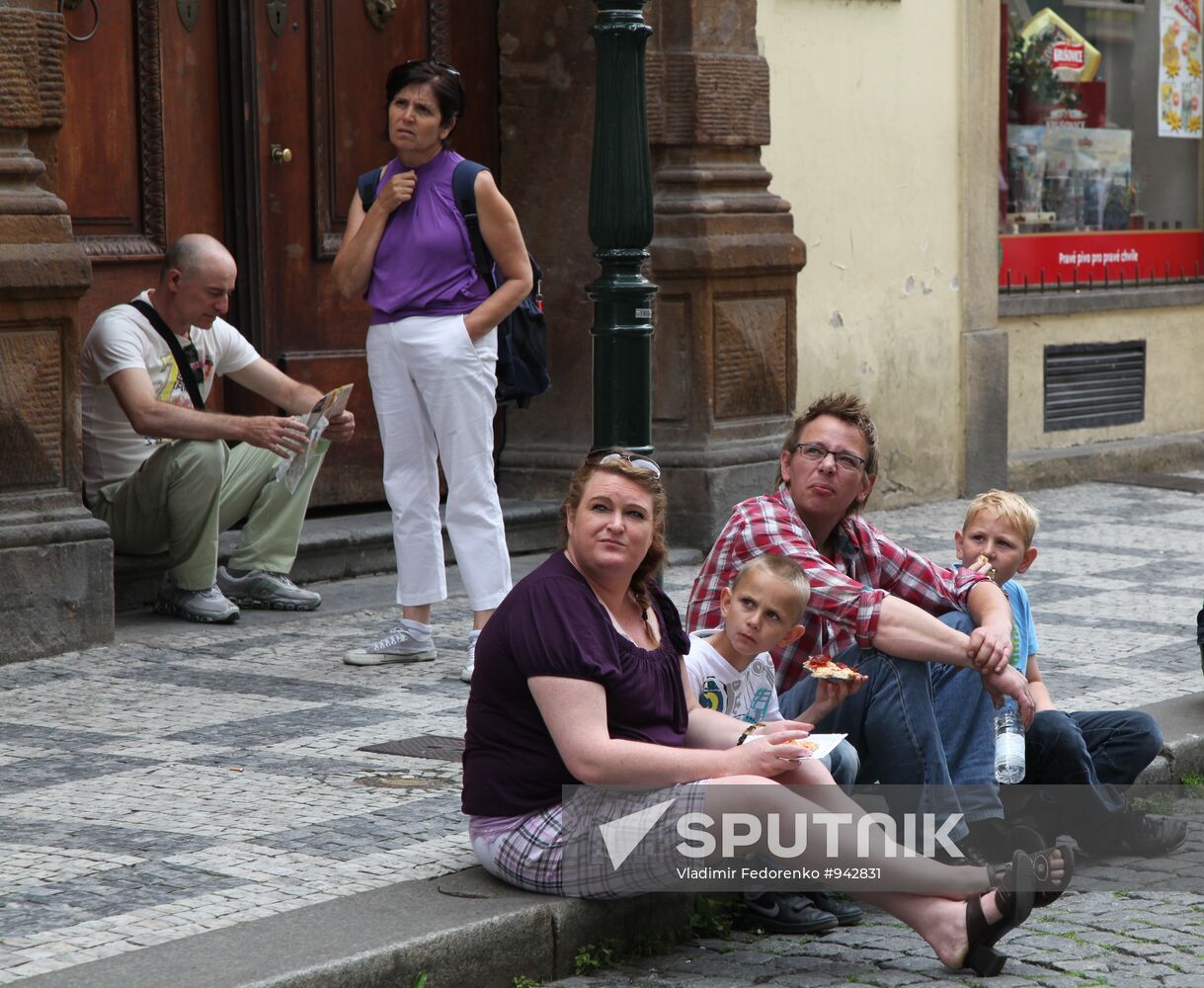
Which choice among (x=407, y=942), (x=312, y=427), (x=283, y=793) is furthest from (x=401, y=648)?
(x=407, y=942)

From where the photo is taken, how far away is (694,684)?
4473mm

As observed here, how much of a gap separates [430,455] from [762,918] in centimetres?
270

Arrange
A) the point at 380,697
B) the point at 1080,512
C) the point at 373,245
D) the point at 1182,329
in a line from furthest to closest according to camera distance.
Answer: the point at 1182,329 → the point at 1080,512 → the point at 373,245 → the point at 380,697

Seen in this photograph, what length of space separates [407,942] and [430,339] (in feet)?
10.1

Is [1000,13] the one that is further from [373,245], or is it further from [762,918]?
[762,918]

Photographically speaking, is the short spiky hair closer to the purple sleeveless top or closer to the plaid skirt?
the plaid skirt

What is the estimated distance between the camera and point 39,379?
264 inches

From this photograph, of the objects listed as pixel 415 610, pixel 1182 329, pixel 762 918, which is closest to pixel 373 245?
pixel 415 610

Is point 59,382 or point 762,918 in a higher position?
point 59,382

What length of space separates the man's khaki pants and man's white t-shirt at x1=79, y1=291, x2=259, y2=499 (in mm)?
91

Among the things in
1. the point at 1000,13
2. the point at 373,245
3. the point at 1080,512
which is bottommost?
the point at 1080,512

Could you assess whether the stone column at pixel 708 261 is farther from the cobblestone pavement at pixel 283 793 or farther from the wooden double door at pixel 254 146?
the cobblestone pavement at pixel 283 793

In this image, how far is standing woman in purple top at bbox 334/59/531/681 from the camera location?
21.8ft

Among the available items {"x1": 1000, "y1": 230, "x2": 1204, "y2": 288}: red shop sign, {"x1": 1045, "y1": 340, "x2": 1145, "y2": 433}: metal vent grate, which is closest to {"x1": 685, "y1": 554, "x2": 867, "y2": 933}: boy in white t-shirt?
{"x1": 1000, "y1": 230, "x2": 1204, "y2": 288}: red shop sign
